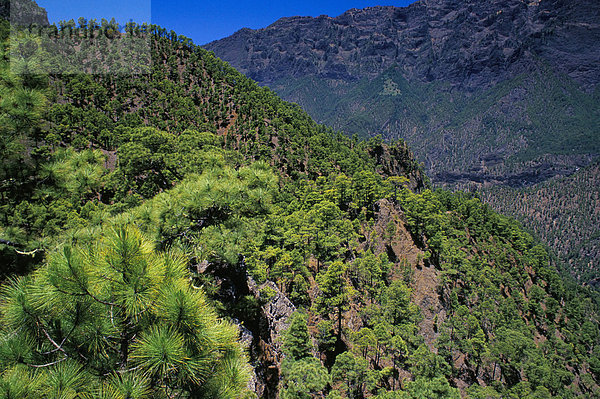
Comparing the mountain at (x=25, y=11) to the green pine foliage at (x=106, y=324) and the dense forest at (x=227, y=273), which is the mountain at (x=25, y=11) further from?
the green pine foliage at (x=106, y=324)

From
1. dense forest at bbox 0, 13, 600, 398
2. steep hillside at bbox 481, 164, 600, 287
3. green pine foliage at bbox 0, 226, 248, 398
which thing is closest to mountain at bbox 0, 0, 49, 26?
dense forest at bbox 0, 13, 600, 398

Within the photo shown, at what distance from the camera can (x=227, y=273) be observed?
1217 centimetres

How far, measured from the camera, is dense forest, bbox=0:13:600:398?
2834 mm

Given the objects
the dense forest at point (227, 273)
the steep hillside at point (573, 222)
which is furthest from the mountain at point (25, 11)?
the steep hillside at point (573, 222)

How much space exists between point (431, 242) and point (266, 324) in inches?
1057

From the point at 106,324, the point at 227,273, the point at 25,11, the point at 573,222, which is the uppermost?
the point at 25,11

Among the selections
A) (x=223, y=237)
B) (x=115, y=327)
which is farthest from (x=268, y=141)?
(x=115, y=327)

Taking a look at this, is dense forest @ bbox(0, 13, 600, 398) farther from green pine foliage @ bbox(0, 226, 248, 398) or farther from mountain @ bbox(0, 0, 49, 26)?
mountain @ bbox(0, 0, 49, 26)

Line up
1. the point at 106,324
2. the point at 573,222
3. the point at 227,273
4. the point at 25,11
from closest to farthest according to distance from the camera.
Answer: the point at 106,324 < the point at 227,273 < the point at 25,11 < the point at 573,222

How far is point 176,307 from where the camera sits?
2760mm

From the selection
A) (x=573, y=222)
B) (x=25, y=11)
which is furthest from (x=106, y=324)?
(x=573, y=222)

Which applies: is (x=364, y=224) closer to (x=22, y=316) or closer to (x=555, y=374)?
(x=555, y=374)

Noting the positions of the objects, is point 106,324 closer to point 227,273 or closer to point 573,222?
point 227,273

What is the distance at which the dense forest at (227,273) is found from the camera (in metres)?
2.83
